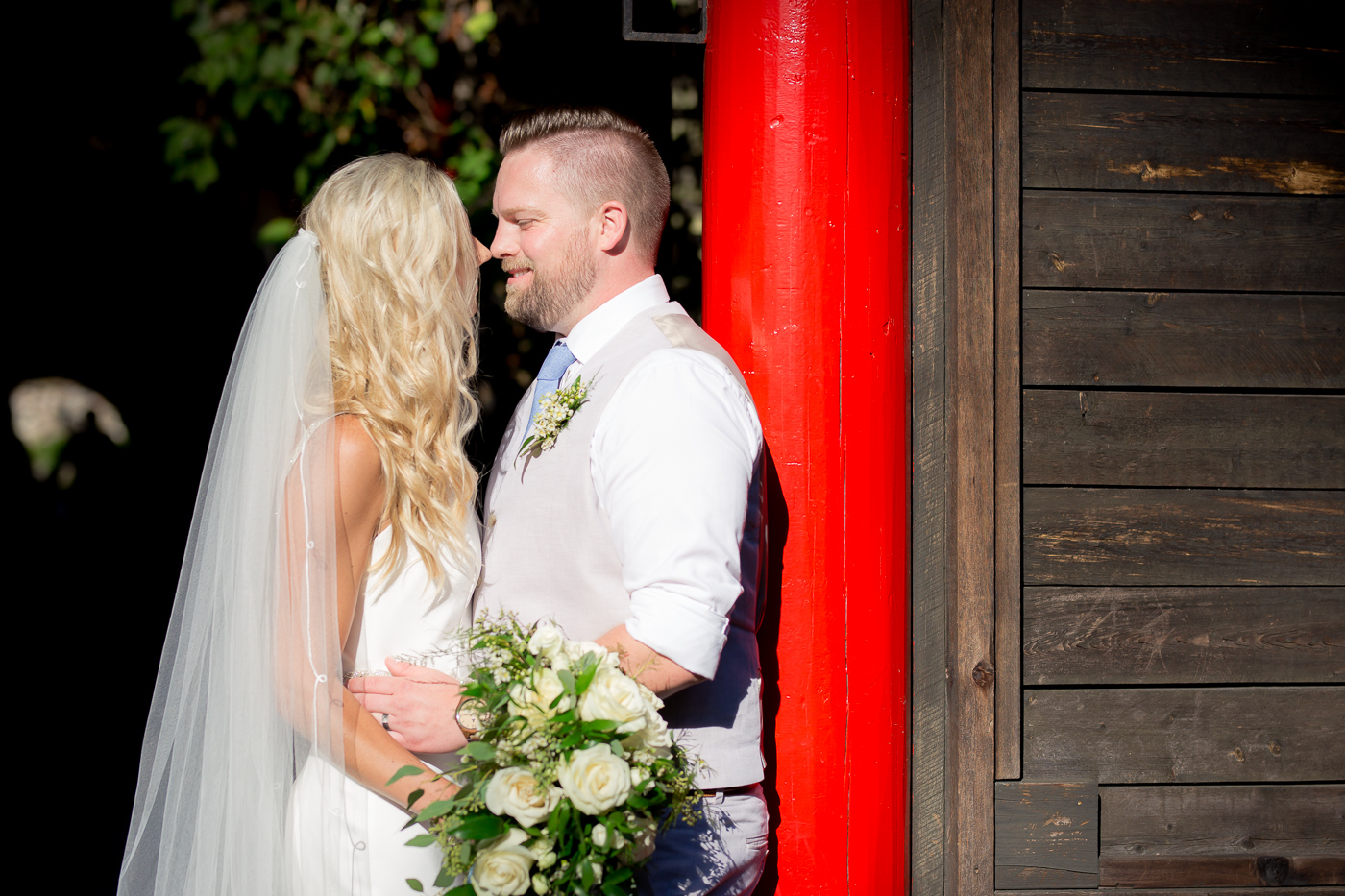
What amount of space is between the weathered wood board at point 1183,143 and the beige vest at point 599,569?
0.99 meters

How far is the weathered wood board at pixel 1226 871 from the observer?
80.0 inches

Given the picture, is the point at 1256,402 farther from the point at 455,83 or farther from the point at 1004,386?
the point at 455,83

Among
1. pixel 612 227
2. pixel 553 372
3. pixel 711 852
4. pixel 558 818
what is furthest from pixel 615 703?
pixel 612 227

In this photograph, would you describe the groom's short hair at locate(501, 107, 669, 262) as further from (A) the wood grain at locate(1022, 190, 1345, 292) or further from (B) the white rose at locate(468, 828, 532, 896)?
(B) the white rose at locate(468, 828, 532, 896)

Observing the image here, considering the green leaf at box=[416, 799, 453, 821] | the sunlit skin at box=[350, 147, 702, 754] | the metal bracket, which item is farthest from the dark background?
the green leaf at box=[416, 799, 453, 821]

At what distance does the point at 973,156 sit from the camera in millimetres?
2029

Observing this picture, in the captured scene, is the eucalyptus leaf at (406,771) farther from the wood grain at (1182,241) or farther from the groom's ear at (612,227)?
the wood grain at (1182,241)

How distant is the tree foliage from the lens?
3.27 metres

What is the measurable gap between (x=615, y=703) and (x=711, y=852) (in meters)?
0.55

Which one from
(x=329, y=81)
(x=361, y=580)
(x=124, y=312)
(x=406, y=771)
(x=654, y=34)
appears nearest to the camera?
(x=406, y=771)

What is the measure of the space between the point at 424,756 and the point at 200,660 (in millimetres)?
480

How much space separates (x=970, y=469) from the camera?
2008mm

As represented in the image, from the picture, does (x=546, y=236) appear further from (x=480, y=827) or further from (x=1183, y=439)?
(x=1183, y=439)

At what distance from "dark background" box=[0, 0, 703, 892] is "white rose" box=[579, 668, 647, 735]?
2.61m
